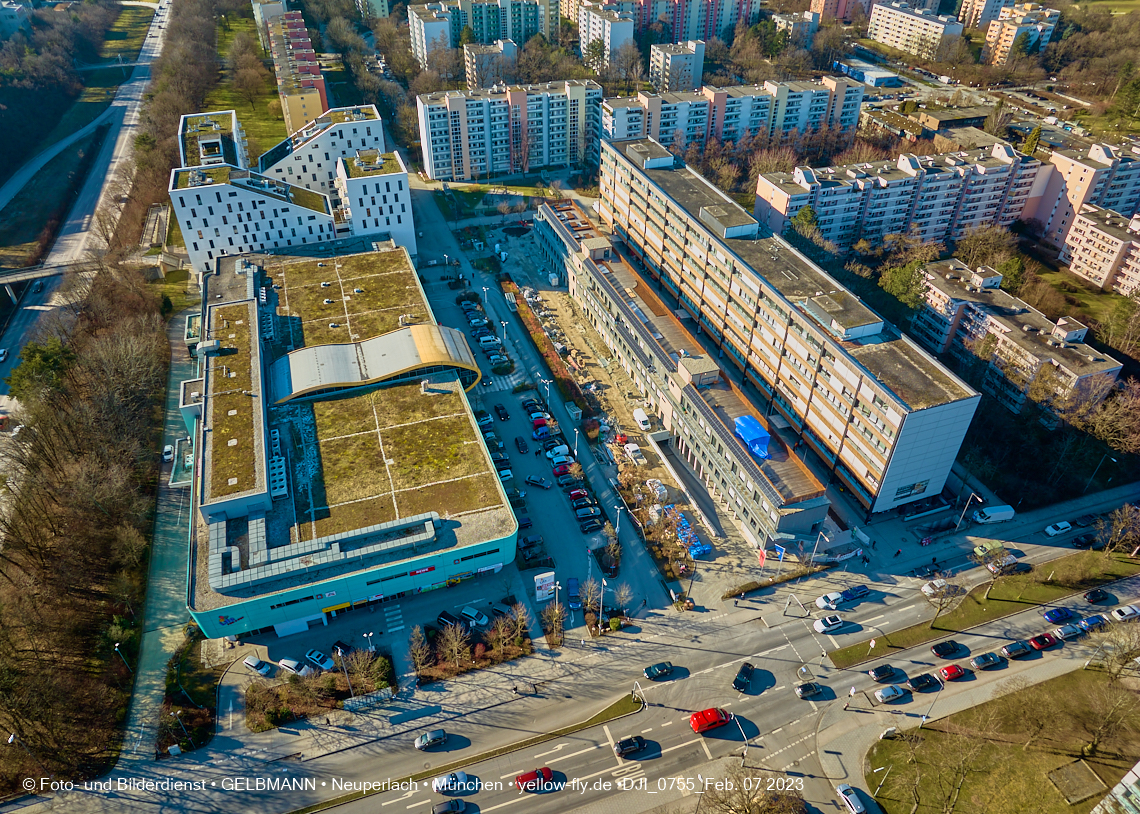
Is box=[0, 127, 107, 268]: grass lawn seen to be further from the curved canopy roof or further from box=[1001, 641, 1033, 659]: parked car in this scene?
box=[1001, 641, 1033, 659]: parked car

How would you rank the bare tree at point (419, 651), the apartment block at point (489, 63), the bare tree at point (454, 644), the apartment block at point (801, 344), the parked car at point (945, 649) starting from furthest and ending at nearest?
the apartment block at point (489, 63), the apartment block at point (801, 344), the parked car at point (945, 649), the bare tree at point (419, 651), the bare tree at point (454, 644)

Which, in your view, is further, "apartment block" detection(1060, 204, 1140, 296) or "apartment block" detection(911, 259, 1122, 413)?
"apartment block" detection(1060, 204, 1140, 296)

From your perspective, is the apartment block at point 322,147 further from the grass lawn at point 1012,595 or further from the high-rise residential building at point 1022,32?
the high-rise residential building at point 1022,32

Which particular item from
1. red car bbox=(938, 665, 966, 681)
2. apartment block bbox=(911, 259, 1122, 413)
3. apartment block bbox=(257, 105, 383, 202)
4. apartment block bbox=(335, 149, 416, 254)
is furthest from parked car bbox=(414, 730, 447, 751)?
apartment block bbox=(257, 105, 383, 202)

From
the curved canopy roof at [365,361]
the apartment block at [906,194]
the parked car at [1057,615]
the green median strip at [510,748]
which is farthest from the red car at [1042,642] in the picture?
the apartment block at [906,194]

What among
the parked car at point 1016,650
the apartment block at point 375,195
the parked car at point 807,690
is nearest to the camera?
the parked car at point 807,690

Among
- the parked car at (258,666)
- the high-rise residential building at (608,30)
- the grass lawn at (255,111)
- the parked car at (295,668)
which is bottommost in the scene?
the parked car at (258,666)

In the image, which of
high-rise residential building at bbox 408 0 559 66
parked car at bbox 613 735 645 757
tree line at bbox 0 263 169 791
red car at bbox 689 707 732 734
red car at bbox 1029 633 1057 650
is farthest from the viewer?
high-rise residential building at bbox 408 0 559 66
